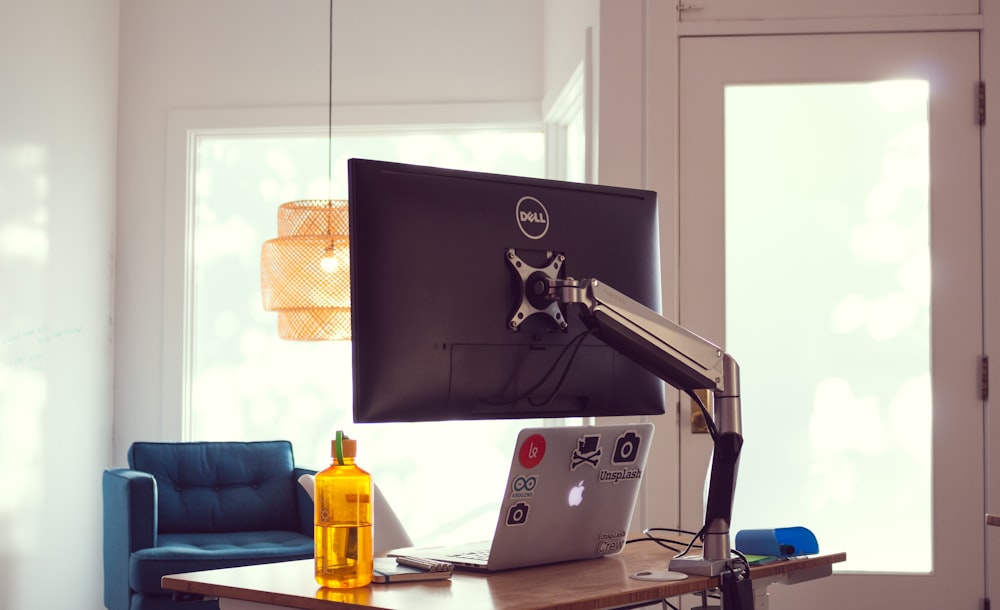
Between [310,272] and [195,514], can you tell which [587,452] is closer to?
[310,272]

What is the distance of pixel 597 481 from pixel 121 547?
280cm

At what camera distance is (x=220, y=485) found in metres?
4.34

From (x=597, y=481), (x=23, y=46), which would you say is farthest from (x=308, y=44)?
(x=597, y=481)

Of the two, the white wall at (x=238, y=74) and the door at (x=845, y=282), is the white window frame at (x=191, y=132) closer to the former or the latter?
the white wall at (x=238, y=74)

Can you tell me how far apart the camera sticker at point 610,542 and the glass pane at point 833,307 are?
159cm

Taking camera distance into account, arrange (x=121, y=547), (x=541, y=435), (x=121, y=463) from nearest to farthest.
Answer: (x=541, y=435)
(x=121, y=547)
(x=121, y=463)

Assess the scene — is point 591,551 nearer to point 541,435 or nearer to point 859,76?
point 541,435

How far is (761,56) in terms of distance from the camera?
126 inches

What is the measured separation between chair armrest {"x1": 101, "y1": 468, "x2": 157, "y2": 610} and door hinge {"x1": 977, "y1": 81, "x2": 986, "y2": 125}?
308cm

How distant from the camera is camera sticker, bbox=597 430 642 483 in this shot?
1.61 meters

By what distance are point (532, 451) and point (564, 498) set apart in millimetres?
115

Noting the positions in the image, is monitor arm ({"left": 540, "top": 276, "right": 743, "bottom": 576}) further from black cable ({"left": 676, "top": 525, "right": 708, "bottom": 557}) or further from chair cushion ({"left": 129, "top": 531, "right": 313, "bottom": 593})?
chair cushion ({"left": 129, "top": 531, "right": 313, "bottom": 593})

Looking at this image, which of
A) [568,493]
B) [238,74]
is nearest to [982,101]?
[568,493]

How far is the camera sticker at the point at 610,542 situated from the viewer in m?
1.65
